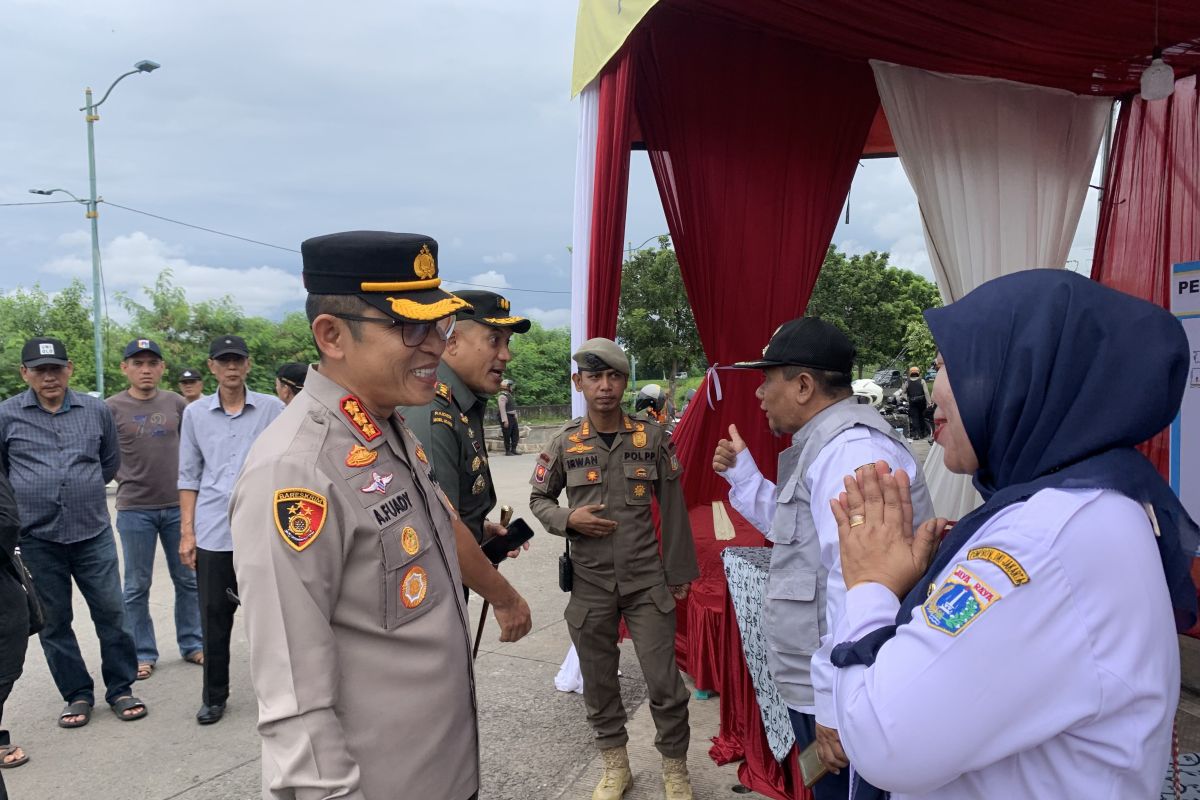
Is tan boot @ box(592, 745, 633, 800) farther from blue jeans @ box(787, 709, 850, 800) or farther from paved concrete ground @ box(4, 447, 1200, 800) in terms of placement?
blue jeans @ box(787, 709, 850, 800)

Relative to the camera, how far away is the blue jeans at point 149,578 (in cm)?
438

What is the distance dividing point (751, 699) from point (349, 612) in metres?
2.31

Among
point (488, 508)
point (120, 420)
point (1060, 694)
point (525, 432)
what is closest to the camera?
point (1060, 694)

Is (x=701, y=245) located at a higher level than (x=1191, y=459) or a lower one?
higher

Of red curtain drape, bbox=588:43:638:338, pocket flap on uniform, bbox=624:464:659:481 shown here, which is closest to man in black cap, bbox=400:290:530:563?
pocket flap on uniform, bbox=624:464:659:481

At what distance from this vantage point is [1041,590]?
3.05 ft

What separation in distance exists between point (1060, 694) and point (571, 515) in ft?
7.28

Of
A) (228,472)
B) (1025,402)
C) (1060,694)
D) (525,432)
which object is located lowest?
(525,432)

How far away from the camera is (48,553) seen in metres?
3.79

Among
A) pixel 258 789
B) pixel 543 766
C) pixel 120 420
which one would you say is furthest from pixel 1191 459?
pixel 120 420

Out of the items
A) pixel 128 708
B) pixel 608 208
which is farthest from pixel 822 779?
pixel 128 708

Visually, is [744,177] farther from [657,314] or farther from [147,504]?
[657,314]

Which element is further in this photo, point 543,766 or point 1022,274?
point 543,766

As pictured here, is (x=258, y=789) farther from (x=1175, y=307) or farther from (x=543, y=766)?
(x=1175, y=307)
